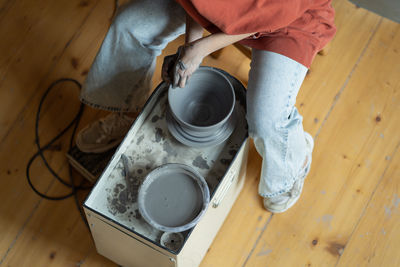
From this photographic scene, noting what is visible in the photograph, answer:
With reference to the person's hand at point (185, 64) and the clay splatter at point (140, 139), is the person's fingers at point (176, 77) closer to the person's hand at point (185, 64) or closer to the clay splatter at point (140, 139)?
the person's hand at point (185, 64)

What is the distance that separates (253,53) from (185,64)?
0.22 meters

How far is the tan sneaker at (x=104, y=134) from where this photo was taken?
4.72 feet

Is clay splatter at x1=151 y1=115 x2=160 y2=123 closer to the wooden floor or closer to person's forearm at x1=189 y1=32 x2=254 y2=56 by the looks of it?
person's forearm at x1=189 y1=32 x2=254 y2=56

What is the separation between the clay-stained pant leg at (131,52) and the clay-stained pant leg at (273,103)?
0.88 feet

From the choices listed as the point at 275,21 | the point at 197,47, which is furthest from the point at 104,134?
the point at 275,21

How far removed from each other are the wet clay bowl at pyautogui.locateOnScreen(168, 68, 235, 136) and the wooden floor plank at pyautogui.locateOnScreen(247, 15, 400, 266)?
0.51 metres

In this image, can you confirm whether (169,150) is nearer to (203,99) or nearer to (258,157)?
(203,99)

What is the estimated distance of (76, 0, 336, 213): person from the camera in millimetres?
960

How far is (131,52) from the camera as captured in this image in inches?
48.4

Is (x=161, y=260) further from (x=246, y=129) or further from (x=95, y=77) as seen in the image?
(x=95, y=77)

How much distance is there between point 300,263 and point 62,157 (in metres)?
0.89

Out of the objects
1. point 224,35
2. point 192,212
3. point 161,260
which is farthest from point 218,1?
point 161,260

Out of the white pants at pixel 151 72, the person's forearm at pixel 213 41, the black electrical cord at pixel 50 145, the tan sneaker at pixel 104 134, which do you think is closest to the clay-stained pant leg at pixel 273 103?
the white pants at pixel 151 72

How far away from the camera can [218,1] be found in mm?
932
